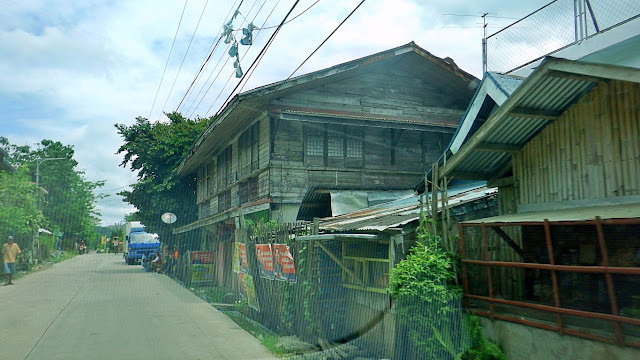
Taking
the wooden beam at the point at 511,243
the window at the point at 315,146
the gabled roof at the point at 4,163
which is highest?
the gabled roof at the point at 4,163

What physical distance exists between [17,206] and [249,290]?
56.0ft

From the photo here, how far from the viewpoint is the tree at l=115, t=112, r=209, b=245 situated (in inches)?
1056

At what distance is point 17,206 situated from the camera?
2422 cm

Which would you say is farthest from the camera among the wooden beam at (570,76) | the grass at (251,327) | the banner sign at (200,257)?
the banner sign at (200,257)

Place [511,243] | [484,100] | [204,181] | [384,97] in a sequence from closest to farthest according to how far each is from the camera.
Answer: [511,243] < [484,100] < [384,97] < [204,181]

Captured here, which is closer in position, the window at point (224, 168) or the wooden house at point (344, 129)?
the wooden house at point (344, 129)

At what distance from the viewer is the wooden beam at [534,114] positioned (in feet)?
21.0

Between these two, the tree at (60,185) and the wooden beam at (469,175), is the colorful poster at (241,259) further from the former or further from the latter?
the tree at (60,185)

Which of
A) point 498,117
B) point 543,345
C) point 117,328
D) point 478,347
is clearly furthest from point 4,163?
point 543,345

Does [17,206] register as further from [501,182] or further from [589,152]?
[589,152]

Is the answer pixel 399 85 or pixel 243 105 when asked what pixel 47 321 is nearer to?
pixel 243 105

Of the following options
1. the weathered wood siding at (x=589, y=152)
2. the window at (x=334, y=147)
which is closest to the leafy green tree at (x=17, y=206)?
the window at (x=334, y=147)

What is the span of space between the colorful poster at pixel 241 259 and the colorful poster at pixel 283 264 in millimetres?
2374

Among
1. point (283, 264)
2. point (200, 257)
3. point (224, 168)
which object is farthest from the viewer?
point (200, 257)
